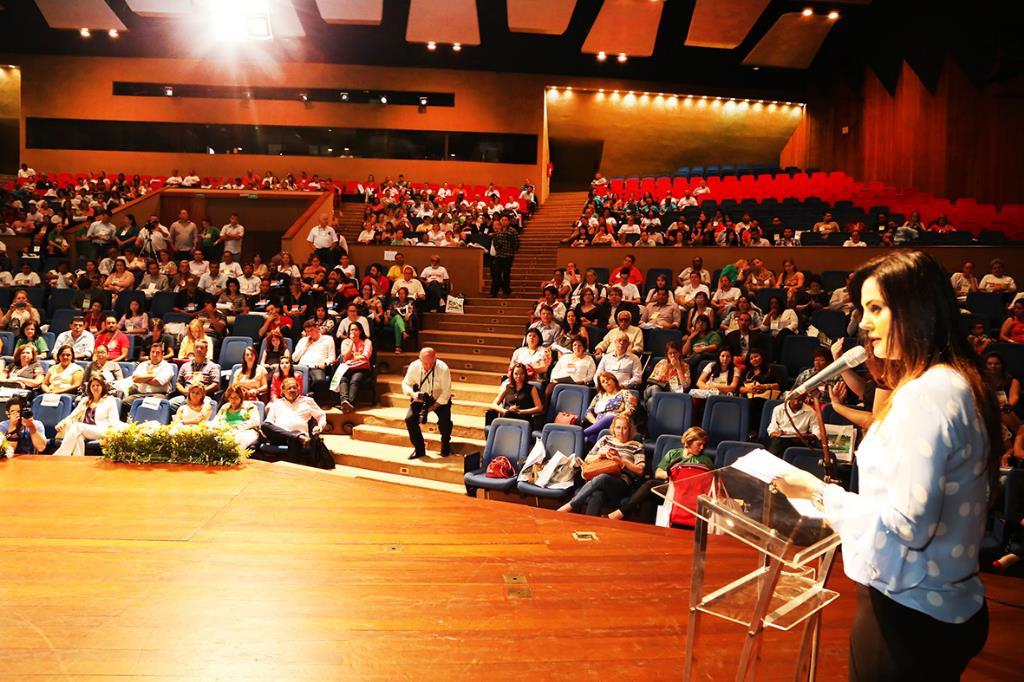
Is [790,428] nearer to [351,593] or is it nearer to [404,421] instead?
[404,421]

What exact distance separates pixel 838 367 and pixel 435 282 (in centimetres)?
874

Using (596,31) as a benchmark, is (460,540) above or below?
below

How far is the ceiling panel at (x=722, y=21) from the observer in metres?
15.7

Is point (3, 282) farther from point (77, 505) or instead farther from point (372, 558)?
point (372, 558)

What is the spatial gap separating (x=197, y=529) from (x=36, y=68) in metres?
19.8

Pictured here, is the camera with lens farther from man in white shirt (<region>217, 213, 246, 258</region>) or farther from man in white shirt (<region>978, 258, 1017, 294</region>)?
man in white shirt (<region>978, 258, 1017, 294</region>)

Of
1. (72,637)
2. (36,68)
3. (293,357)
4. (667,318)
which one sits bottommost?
(72,637)

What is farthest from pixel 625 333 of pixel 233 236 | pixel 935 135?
pixel 935 135

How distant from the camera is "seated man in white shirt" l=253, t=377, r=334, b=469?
6.52 m

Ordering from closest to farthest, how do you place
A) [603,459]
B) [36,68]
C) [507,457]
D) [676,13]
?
[603,459] < [507,457] < [676,13] < [36,68]

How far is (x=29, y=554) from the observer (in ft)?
10.7

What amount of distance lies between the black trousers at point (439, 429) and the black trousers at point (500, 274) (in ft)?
15.9

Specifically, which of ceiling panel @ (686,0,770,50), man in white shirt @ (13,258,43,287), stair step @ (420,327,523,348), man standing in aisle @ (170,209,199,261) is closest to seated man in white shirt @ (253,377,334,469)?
stair step @ (420,327,523,348)

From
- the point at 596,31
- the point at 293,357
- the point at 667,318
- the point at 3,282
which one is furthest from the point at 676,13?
the point at 3,282
